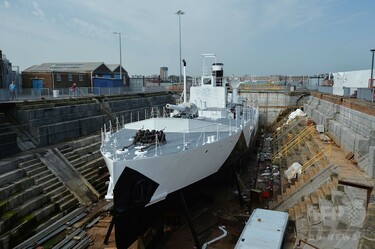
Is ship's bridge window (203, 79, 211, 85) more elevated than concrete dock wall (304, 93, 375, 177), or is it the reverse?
ship's bridge window (203, 79, 211, 85)

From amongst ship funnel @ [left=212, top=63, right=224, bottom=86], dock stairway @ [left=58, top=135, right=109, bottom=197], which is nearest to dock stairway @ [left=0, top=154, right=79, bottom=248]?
dock stairway @ [left=58, top=135, right=109, bottom=197]

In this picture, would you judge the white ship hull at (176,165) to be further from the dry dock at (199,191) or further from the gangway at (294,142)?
the gangway at (294,142)

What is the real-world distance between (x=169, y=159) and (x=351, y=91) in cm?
2266

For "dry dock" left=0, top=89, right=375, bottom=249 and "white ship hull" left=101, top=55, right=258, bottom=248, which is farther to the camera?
"dry dock" left=0, top=89, right=375, bottom=249

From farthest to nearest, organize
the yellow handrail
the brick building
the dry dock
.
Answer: the brick building, the yellow handrail, the dry dock

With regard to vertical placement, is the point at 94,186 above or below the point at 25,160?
below

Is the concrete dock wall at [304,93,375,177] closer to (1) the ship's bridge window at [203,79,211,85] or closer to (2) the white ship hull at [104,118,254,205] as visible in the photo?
(2) the white ship hull at [104,118,254,205]

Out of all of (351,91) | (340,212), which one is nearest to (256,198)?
(340,212)

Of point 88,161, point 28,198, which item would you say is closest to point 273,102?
point 88,161

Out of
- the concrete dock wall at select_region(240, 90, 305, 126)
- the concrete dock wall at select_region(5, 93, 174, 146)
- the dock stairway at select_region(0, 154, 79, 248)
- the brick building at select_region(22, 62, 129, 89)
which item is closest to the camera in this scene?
the dock stairway at select_region(0, 154, 79, 248)

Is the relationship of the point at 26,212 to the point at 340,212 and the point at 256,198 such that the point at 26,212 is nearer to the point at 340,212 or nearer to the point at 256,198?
the point at 256,198

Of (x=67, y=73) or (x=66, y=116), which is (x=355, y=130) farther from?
(x=67, y=73)

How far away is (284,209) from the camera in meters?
11.0

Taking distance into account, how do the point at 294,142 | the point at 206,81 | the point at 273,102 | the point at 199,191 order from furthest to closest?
the point at 273,102 < the point at 294,142 < the point at 206,81 < the point at 199,191
